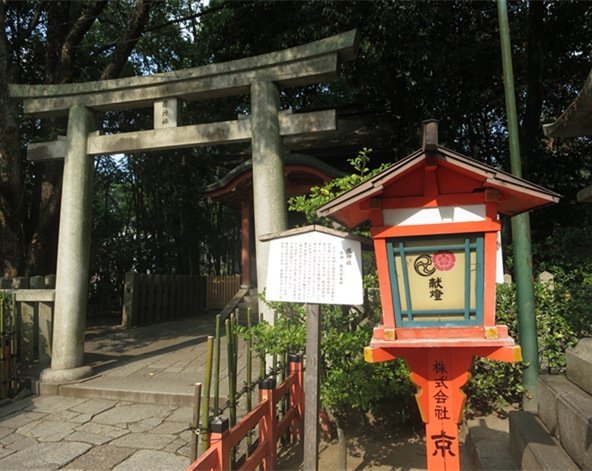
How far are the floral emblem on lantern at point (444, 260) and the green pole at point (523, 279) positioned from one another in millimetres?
2598

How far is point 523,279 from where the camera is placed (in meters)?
4.64

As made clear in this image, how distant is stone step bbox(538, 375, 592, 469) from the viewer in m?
2.49

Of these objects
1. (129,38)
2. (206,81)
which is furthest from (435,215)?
(129,38)

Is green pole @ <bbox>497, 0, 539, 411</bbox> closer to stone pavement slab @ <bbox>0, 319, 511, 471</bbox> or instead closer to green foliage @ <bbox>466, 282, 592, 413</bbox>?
green foliage @ <bbox>466, 282, 592, 413</bbox>

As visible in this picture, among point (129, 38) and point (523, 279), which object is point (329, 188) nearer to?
point (523, 279)

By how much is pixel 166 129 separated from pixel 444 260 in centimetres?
446

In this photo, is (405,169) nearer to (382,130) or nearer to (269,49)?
(269,49)

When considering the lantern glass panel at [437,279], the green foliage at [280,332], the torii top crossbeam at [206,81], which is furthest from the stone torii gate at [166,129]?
the lantern glass panel at [437,279]

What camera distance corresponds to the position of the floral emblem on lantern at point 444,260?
8.21 ft

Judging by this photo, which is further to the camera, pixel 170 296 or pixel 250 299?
pixel 170 296

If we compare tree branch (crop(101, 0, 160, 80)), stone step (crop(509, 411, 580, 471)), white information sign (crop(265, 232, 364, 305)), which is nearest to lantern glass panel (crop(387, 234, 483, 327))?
white information sign (crop(265, 232, 364, 305))

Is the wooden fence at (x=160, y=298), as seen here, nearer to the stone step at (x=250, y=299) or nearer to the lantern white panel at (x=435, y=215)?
the stone step at (x=250, y=299)

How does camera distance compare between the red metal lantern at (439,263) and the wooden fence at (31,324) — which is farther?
the wooden fence at (31,324)

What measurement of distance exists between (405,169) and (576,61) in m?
11.1
